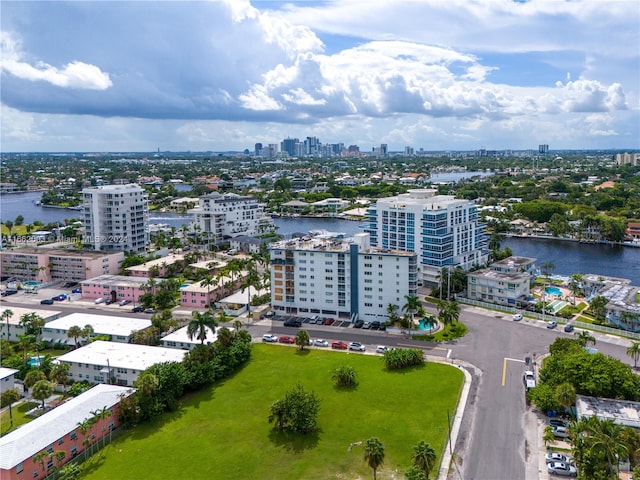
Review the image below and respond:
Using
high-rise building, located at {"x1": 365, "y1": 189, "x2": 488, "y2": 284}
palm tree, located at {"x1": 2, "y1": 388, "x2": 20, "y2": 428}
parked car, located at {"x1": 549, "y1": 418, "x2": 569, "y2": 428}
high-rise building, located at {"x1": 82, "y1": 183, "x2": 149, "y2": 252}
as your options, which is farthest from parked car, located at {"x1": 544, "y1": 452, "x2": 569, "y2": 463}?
high-rise building, located at {"x1": 82, "y1": 183, "x2": 149, "y2": 252}

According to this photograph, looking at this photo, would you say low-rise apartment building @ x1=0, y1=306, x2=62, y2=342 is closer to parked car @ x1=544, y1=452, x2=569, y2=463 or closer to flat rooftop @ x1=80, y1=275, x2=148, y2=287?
A: flat rooftop @ x1=80, y1=275, x2=148, y2=287

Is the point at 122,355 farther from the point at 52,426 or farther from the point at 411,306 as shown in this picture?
the point at 411,306

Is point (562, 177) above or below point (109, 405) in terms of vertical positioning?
above

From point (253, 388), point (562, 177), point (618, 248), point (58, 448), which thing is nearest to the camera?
point (58, 448)

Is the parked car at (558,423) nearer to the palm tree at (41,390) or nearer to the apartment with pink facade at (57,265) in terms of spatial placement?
the palm tree at (41,390)

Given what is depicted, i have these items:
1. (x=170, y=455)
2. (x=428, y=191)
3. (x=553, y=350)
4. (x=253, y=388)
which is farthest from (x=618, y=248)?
(x=170, y=455)

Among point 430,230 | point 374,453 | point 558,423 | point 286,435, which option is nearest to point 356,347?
point 286,435

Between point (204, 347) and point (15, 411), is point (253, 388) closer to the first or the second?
point (204, 347)

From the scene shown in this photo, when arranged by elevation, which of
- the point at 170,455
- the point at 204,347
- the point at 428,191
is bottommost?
the point at 170,455
